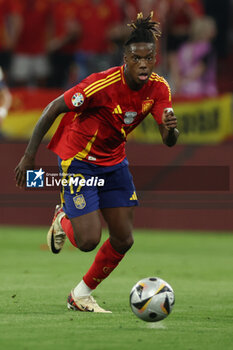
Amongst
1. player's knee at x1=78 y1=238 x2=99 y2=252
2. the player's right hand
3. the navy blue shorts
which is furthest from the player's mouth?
player's knee at x1=78 y1=238 x2=99 y2=252

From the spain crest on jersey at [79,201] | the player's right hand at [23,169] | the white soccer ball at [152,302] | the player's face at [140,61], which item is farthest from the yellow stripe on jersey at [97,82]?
the white soccer ball at [152,302]

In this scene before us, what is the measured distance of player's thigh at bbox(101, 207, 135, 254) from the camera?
7414 millimetres

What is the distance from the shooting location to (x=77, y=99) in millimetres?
7070

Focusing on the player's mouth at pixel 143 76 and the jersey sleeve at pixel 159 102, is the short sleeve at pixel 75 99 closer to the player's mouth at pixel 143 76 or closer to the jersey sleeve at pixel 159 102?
the player's mouth at pixel 143 76

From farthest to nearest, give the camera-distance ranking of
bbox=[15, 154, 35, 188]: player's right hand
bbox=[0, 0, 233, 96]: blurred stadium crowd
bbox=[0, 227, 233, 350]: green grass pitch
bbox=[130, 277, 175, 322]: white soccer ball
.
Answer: bbox=[0, 0, 233, 96]: blurred stadium crowd → bbox=[15, 154, 35, 188]: player's right hand → bbox=[130, 277, 175, 322]: white soccer ball → bbox=[0, 227, 233, 350]: green grass pitch

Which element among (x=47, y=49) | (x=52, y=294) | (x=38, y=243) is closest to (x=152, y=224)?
(x=38, y=243)

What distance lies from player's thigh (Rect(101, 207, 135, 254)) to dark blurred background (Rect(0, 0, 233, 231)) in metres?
7.95

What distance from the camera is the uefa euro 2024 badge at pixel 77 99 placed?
7.07 metres

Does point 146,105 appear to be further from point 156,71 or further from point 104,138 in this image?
point 156,71

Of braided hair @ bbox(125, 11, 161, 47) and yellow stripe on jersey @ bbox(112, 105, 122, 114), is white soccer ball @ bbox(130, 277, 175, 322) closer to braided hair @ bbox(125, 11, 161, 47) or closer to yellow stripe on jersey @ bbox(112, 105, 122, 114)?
yellow stripe on jersey @ bbox(112, 105, 122, 114)

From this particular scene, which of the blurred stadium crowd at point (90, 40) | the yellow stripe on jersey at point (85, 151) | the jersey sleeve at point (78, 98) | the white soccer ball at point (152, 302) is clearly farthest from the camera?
the blurred stadium crowd at point (90, 40)

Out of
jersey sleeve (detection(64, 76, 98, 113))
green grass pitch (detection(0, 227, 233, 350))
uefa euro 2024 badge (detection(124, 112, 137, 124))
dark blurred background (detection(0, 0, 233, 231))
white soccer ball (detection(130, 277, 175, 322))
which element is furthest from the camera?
dark blurred background (detection(0, 0, 233, 231))

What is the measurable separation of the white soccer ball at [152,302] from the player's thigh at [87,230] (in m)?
0.80

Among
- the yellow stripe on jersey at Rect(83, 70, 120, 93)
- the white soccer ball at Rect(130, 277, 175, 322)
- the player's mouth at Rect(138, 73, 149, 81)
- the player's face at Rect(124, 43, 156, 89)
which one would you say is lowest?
the white soccer ball at Rect(130, 277, 175, 322)
